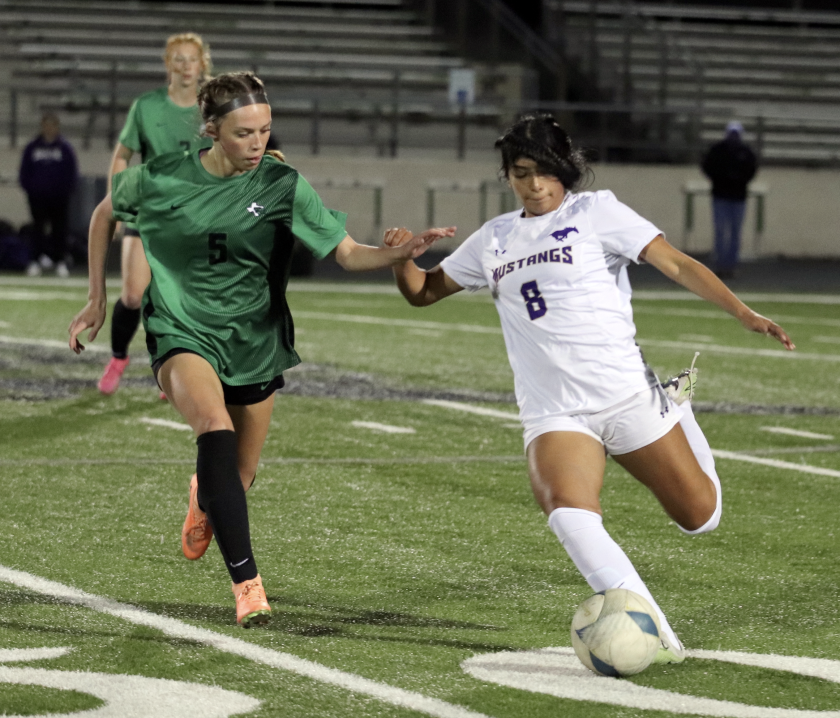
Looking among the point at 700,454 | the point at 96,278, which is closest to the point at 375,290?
the point at 96,278

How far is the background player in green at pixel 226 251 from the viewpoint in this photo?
4.90 meters

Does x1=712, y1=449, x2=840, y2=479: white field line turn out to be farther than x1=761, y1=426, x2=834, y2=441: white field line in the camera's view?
No

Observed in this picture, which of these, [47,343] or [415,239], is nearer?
[415,239]

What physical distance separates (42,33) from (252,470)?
76.0 ft

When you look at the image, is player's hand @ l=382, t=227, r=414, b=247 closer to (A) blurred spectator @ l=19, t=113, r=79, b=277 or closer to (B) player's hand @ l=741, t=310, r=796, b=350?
(B) player's hand @ l=741, t=310, r=796, b=350

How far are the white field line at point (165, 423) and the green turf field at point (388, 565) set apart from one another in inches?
0.8

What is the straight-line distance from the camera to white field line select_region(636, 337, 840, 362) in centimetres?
1289

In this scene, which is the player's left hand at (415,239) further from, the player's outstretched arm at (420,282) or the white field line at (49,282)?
the white field line at (49,282)

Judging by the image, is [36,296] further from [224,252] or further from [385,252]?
[385,252]

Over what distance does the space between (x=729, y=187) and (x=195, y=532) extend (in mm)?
17521

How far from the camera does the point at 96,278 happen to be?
211 inches

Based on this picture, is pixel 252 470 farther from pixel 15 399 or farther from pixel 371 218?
pixel 371 218

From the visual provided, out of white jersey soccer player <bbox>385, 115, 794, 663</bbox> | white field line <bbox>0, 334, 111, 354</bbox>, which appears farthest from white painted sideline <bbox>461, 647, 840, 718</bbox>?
white field line <bbox>0, 334, 111, 354</bbox>

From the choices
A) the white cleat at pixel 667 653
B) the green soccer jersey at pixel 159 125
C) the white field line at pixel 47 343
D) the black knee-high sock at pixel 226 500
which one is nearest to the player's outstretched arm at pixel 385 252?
the black knee-high sock at pixel 226 500
